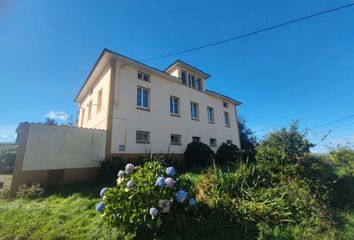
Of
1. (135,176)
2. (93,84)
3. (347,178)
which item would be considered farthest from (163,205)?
(93,84)

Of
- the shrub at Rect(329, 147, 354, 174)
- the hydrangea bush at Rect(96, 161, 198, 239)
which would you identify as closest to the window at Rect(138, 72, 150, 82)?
the hydrangea bush at Rect(96, 161, 198, 239)

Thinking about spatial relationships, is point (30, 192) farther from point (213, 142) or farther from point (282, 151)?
point (213, 142)

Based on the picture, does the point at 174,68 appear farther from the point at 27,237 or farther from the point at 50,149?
the point at 27,237

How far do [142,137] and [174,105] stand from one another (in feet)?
14.1

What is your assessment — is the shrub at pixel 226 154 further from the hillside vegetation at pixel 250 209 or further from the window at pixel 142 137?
the hillside vegetation at pixel 250 209

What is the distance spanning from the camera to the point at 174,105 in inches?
590

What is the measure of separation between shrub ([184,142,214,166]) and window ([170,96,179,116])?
3.06m

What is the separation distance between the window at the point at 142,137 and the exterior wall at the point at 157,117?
261 mm

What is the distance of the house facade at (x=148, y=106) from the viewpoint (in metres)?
11.1

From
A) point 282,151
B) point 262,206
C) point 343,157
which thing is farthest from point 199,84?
point 262,206

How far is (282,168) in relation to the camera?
546 centimetres

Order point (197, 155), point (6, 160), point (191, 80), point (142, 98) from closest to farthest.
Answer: point (142, 98) → point (197, 155) → point (191, 80) → point (6, 160)

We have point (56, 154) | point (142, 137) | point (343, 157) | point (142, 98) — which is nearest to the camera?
point (343, 157)

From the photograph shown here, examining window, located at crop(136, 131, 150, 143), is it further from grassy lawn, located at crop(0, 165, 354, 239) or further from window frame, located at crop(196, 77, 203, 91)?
window frame, located at crop(196, 77, 203, 91)
